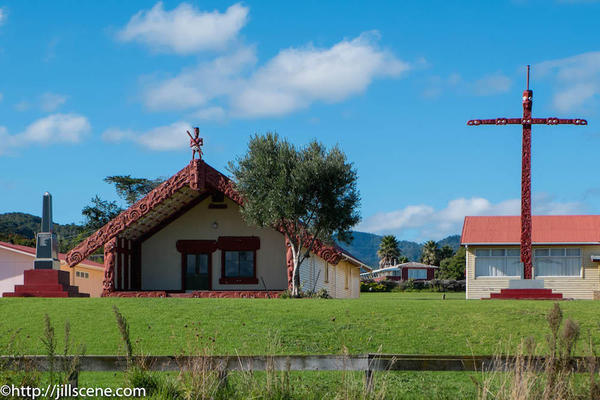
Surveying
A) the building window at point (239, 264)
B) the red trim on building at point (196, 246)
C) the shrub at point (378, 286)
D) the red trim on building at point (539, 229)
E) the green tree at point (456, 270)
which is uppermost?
the red trim on building at point (539, 229)

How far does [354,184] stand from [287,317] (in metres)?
10.6

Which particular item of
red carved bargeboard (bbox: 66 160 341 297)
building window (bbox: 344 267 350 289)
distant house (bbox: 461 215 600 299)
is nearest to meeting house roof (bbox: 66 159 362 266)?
red carved bargeboard (bbox: 66 160 341 297)

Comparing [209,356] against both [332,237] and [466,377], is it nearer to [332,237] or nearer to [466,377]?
[466,377]

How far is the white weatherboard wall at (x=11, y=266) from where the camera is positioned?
35500 mm

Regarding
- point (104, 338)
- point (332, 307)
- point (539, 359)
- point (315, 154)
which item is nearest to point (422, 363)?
point (539, 359)

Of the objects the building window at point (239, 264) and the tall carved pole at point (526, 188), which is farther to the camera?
the building window at point (239, 264)

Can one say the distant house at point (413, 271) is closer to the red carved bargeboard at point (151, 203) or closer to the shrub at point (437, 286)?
the shrub at point (437, 286)

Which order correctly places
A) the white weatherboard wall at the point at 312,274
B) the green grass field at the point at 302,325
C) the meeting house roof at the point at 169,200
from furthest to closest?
the white weatherboard wall at the point at 312,274 < the meeting house roof at the point at 169,200 < the green grass field at the point at 302,325

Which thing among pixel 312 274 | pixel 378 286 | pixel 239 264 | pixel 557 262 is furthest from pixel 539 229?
pixel 378 286

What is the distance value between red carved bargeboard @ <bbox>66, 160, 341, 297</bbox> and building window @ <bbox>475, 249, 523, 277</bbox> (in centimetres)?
1249

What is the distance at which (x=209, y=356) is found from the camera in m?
8.99

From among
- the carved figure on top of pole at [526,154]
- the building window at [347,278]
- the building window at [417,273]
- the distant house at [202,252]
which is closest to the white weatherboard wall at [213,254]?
the distant house at [202,252]

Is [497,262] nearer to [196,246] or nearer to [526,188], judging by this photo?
[526,188]

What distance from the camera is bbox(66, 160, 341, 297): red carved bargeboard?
28453 mm
